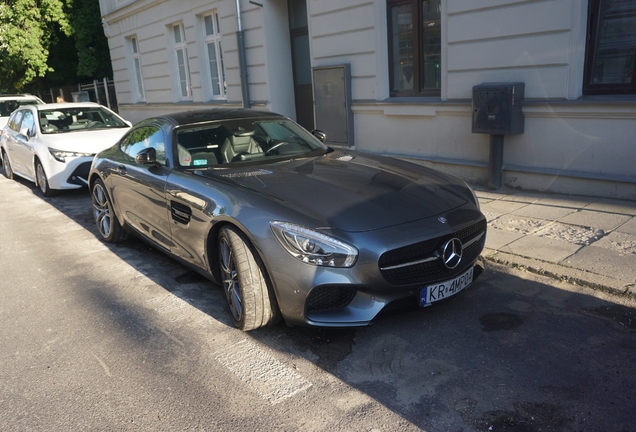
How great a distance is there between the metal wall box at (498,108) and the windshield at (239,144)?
2.84 metres

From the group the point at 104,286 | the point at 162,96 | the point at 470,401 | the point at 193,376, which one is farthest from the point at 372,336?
the point at 162,96

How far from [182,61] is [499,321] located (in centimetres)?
1352

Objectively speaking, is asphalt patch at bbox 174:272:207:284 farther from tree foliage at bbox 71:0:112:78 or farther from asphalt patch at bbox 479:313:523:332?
tree foliage at bbox 71:0:112:78

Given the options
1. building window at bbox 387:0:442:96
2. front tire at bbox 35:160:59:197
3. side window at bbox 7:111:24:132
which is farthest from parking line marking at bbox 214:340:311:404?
side window at bbox 7:111:24:132

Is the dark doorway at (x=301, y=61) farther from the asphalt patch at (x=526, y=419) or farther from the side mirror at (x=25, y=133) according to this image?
the asphalt patch at (x=526, y=419)

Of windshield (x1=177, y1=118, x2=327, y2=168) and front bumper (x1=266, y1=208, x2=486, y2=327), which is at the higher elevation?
windshield (x1=177, y1=118, x2=327, y2=168)

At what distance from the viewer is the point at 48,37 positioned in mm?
21828

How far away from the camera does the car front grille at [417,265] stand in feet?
10.9

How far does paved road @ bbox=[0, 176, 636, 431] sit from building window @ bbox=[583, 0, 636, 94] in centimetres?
318

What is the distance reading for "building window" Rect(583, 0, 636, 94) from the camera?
20.3ft

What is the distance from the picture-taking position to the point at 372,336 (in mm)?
3678

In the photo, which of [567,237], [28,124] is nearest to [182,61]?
[28,124]

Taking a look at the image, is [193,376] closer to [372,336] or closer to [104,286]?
[372,336]

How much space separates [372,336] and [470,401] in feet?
3.01
